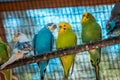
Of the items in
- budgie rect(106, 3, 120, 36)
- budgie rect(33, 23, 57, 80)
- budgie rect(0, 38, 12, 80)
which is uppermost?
budgie rect(106, 3, 120, 36)

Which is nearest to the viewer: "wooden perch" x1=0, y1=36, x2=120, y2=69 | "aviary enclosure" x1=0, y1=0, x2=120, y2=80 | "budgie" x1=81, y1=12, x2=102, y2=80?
"wooden perch" x1=0, y1=36, x2=120, y2=69

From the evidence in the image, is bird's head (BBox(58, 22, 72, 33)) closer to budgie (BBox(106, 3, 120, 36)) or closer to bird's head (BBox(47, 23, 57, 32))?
bird's head (BBox(47, 23, 57, 32))

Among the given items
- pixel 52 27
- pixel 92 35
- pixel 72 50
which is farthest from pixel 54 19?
pixel 72 50

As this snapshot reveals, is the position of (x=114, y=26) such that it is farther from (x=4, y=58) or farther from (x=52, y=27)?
(x=4, y=58)

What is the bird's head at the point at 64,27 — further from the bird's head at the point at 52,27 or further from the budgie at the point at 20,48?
the budgie at the point at 20,48

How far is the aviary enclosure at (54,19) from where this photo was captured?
1.35m

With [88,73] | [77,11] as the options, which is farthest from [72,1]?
[88,73]

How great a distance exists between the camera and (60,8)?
137cm

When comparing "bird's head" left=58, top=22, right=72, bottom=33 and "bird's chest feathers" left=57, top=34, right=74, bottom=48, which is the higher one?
"bird's head" left=58, top=22, right=72, bottom=33

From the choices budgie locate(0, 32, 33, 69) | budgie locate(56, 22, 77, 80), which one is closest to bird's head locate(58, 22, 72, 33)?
budgie locate(56, 22, 77, 80)

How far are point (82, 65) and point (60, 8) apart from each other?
0.28 m

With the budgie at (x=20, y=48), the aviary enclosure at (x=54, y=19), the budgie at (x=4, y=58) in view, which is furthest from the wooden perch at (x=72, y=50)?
the aviary enclosure at (x=54, y=19)

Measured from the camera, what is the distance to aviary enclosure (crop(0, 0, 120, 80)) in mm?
1349

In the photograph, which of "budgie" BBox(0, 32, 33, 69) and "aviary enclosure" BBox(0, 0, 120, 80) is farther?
"aviary enclosure" BBox(0, 0, 120, 80)
